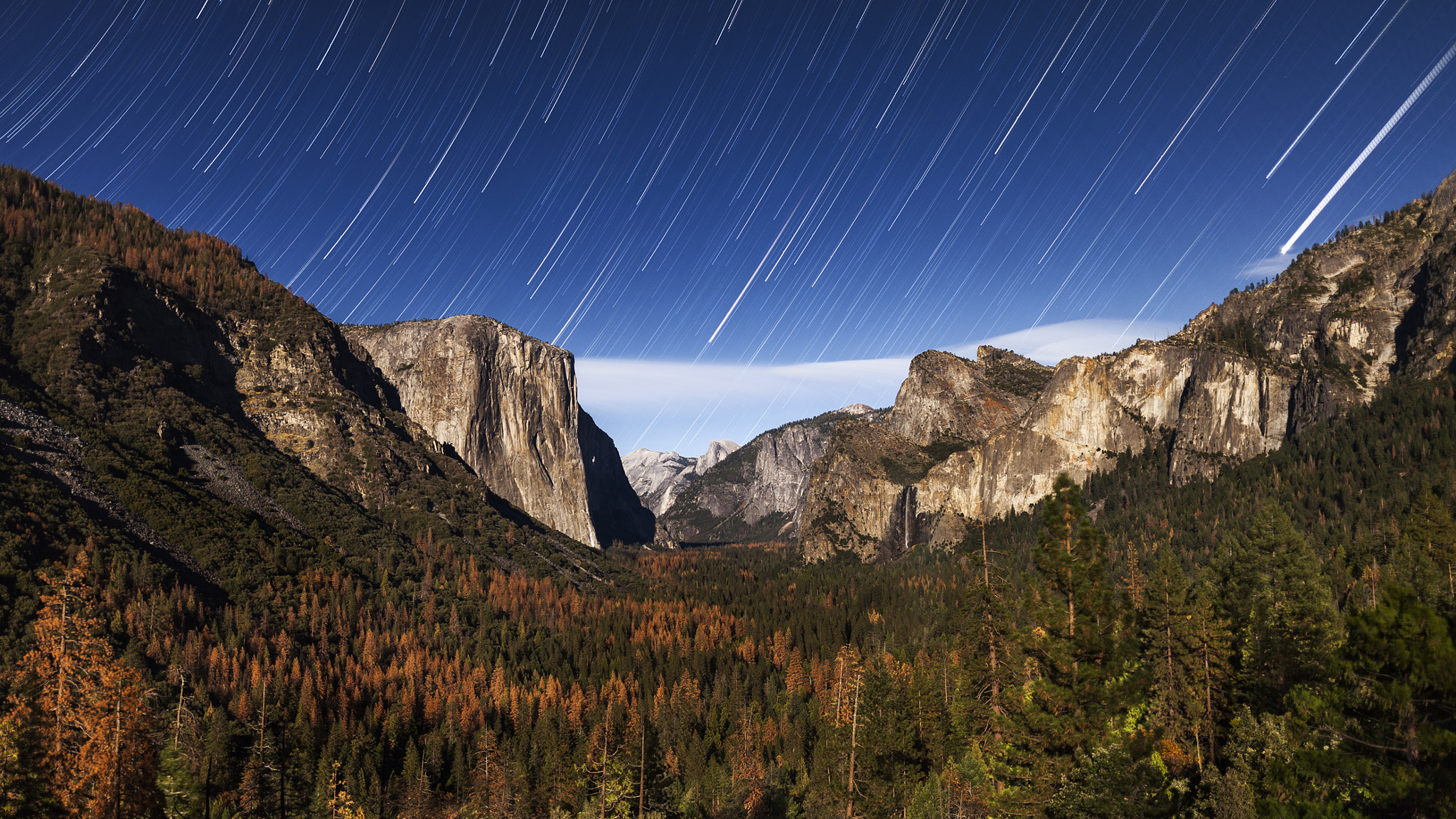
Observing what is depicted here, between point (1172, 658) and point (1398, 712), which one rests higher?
point (1172, 658)

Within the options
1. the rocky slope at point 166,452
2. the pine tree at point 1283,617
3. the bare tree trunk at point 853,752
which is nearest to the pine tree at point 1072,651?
the pine tree at point 1283,617

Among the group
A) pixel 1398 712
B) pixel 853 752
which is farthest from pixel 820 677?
pixel 1398 712

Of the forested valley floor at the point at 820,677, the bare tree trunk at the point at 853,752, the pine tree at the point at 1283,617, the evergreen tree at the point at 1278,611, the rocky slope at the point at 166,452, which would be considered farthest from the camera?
the rocky slope at the point at 166,452

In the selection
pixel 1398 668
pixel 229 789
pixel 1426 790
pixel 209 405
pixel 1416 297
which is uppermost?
pixel 1416 297

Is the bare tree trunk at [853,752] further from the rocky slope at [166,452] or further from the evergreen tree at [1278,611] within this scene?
the rocky slope at [166,452]

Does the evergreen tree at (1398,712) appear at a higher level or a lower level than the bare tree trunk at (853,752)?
higher

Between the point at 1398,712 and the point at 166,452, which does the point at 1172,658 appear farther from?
the point at 166,452

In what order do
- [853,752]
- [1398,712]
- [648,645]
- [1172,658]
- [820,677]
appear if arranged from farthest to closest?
[648,645] → [820,677] → [853,752] → [1172,658] → [1398,712]

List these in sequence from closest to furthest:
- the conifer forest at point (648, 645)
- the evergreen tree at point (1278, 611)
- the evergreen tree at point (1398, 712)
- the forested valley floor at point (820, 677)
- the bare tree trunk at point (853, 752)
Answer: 1. the evergreen tree at point (1398, 712)
2. the forested valley floor at point (820, 677)
3. the conifer forest at point (648, 645)
4. the evergreen tree at point (1278, 611)
5. the bare tree trunk at point (853, 752)

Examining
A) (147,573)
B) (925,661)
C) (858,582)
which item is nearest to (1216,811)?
(925,661)

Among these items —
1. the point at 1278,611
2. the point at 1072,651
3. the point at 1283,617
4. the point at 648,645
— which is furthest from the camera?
the point at 648,645

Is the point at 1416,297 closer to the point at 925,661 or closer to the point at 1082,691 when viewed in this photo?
the point at 925,661
